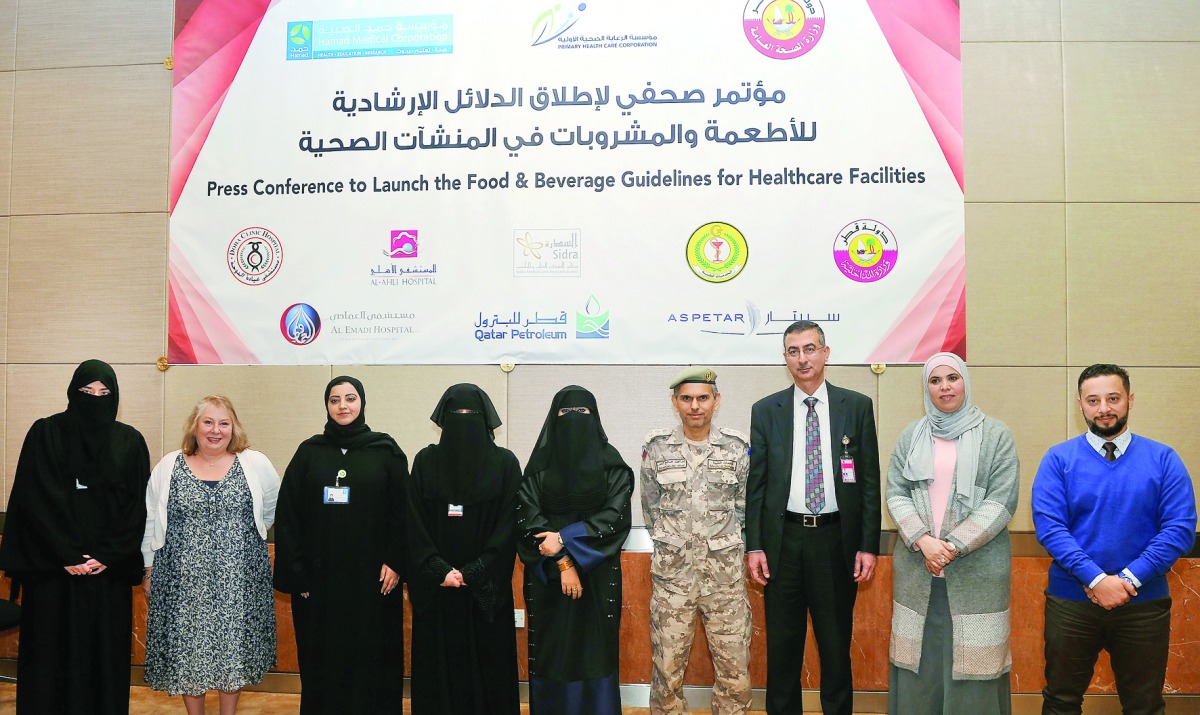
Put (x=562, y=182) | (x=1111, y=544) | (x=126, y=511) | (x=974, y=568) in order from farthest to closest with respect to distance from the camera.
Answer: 1. (x=562, y=182)
2. (x=126, y=511)
3. (x=974, y=568)
4. (x=1111, y=544)

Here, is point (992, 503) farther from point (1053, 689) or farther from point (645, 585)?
point (645, 585)

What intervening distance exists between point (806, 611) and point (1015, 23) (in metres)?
3.03

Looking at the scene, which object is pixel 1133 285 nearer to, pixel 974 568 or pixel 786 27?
pixel 974 568

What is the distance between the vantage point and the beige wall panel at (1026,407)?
3.74 m

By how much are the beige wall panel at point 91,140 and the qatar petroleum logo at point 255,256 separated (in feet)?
1.61

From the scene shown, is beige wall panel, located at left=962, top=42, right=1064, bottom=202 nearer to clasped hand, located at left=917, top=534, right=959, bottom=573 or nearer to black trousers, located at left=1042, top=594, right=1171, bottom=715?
clasped hand, located at left=917, top=534, right=959, bottom=573

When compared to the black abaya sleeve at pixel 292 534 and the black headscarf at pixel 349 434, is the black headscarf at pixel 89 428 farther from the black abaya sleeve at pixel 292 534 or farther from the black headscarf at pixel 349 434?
the black headscarf at pixel 349 434

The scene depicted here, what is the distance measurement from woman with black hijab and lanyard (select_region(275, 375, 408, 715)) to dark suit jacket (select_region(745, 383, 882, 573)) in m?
1.46

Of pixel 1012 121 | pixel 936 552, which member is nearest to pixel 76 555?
pixel 936 552

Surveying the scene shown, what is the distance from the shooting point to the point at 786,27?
3895 millimetres

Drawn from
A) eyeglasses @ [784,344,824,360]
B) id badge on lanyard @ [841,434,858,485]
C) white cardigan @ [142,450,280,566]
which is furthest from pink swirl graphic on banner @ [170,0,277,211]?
id badge on lanyard @ [841,434,858,485]

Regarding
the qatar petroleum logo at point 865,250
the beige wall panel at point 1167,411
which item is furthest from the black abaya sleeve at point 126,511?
the beige wall panel at point 1167,411

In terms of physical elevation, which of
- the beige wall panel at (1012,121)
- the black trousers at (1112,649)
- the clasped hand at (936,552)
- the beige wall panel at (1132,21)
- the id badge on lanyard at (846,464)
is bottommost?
the black trousers at (1112,649)

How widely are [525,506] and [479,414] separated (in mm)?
409
